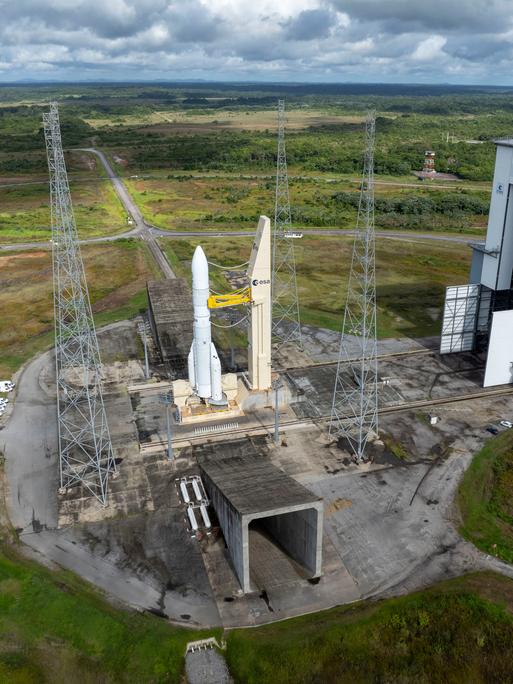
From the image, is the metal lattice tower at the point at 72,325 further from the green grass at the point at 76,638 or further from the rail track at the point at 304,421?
the green grass at the point at 76,638

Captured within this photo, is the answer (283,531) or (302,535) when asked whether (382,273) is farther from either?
(302,535)

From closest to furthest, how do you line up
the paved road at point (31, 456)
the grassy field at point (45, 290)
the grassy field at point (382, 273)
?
the paved road at point (31, 456) → the grassy field at point (45, 290) → the grassy field at point (382, 273)

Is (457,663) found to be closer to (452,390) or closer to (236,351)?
(452,390)

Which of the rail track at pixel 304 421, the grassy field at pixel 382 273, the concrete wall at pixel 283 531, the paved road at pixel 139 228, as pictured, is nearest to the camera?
the concrete wall at pixel 283 531

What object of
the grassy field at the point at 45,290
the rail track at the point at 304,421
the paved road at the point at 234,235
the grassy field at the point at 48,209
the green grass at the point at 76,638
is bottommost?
the green grass at the point at 76,638

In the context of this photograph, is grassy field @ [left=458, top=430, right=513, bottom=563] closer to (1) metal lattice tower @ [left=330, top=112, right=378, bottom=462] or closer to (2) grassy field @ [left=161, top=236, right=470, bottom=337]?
(1) metal lattice tower @ [left=330, top=112, right=378, bottom=462]

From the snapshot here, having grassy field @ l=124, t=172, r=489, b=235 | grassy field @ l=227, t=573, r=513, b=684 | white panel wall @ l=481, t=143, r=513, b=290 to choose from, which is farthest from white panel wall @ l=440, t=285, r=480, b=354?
grassy field @ l=124, t=172, r=489, b=235

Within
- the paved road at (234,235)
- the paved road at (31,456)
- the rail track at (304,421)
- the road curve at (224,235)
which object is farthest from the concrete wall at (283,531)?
the paved road at (234,235)
